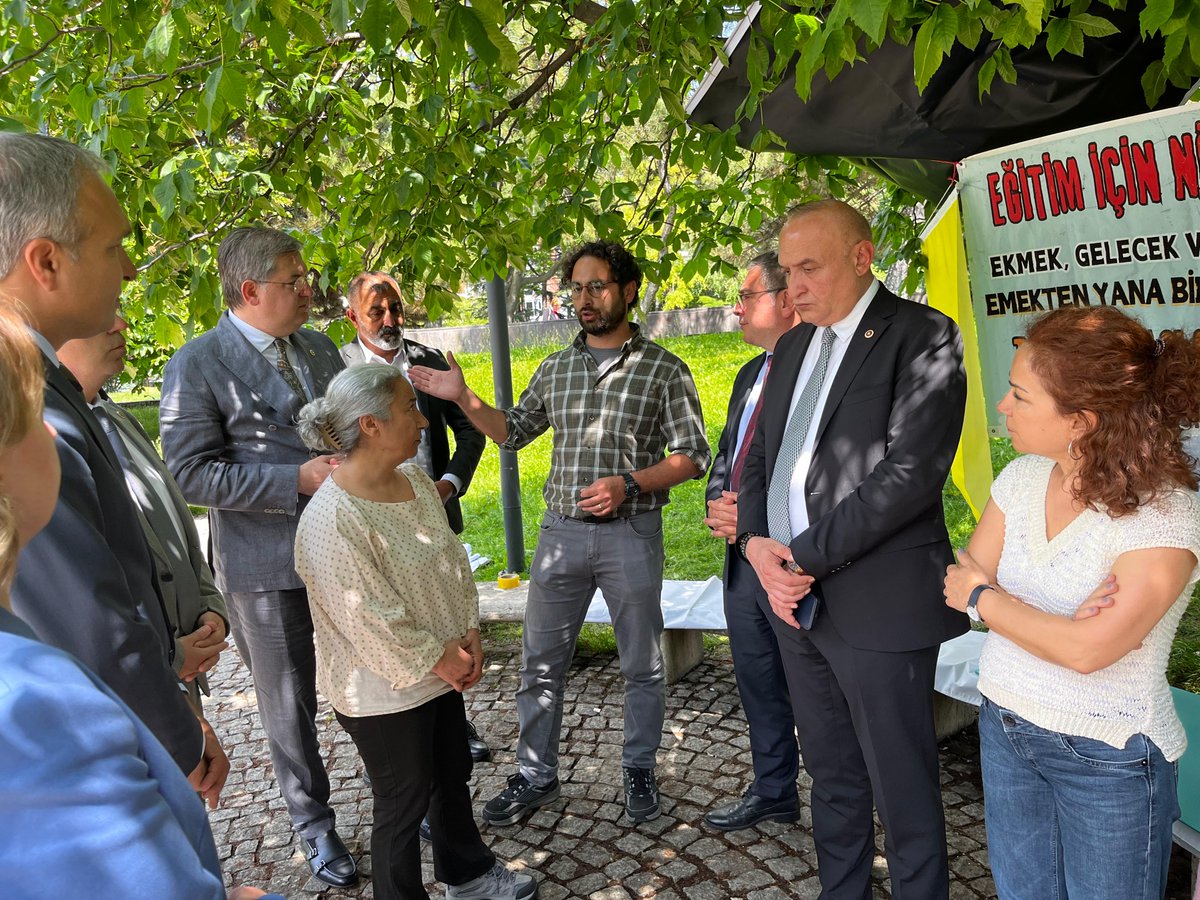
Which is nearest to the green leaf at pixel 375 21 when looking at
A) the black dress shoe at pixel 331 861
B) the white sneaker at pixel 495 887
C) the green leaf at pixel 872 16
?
the green leaf at pixel 872 16

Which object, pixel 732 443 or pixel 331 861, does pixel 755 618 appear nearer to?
pixel 732 443

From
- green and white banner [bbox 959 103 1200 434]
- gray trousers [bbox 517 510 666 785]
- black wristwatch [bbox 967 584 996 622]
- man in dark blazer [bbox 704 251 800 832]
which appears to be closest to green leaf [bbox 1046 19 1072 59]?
green and white banner [bbox 959 103 1200 434]

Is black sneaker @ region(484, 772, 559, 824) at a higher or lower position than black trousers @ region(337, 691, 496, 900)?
lower

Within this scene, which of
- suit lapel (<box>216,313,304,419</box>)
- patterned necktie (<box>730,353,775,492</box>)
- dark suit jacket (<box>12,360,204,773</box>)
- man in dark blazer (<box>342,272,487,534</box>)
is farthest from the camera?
man in dark blazer (<box>342,272,487,534</box>)

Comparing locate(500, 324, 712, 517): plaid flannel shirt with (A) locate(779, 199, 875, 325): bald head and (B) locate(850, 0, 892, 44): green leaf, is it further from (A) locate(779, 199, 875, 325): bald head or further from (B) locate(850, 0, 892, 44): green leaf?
(B) locate(850, 0, 892, 44): green leaf

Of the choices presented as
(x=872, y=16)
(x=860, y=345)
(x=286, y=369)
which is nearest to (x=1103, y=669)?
(x=860, y=345)

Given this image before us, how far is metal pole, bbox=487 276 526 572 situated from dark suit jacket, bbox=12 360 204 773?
428 cm

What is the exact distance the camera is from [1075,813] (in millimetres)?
2316

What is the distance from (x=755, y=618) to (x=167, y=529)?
Answer: 7.69 feet

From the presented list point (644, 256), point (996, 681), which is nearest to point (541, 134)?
point (644, 256)

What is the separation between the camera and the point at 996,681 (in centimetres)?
248

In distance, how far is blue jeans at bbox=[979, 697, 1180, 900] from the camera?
224cm

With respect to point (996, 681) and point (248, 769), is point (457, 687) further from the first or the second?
point (248, 769)

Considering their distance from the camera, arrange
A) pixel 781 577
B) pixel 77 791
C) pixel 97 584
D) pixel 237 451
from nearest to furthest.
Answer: pixel 77 791, pixel 97 584, pixel 781 577, pixel 237 451
